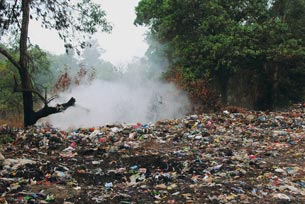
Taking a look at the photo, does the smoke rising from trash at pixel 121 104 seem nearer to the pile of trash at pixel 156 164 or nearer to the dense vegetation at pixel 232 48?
the dense vegetation at pixel 232 48

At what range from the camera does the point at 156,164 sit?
522 centimetres

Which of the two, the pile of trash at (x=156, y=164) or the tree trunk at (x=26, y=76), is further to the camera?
the tree trunk at (x=26, y=76)

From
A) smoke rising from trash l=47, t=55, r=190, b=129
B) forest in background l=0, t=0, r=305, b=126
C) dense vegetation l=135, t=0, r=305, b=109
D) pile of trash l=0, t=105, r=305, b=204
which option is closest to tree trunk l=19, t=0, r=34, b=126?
pile of trash l=0, t=105, r=305, b=204

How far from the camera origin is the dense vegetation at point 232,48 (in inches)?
503

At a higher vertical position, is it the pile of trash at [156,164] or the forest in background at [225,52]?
the forest in background at [225,52]

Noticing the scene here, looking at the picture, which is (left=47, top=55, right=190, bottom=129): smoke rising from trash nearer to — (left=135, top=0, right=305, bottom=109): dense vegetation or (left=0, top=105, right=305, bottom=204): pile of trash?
(left=135, top=0, right=305, bottom=109): dense vegetation

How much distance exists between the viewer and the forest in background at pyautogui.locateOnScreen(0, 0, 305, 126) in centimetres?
1269

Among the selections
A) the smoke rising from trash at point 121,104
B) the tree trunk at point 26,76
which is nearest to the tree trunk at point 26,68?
the tree trunk at point 26,76

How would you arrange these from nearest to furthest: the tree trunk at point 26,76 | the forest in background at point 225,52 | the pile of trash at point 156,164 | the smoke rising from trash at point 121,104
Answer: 1. the pile of trash at point 156,164
2. the tree trunk at point 26,76
3. the smoke rising from trash at point 121,104
4. the forest in background at point 225,52

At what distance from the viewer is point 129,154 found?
19.7 feet

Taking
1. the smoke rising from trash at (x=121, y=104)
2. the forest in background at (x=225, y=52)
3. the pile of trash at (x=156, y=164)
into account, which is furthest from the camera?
the forest in background at (x=225, y=52)

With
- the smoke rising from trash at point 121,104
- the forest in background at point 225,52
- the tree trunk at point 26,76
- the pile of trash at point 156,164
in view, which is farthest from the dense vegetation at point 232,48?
the tree trunk at point 26,76

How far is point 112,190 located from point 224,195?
123 centimetres

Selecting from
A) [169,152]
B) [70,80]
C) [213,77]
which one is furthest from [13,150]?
[213,77]
